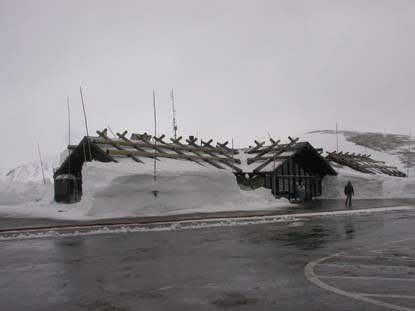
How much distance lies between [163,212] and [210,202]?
134 inches

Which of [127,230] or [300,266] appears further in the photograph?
[127,230]

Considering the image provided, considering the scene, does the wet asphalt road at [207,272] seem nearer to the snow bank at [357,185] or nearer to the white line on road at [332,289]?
the white line on road at [332,289]

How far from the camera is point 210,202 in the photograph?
2653cm

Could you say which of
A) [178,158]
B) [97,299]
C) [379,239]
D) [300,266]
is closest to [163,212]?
[178,158]

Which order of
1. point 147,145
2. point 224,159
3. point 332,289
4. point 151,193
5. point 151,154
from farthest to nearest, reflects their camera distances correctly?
point 224,159, point 147,145, point 151,154, point 151,193, point 332,289

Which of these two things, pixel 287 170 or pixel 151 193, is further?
pixel 287 170

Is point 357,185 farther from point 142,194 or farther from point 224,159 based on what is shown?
point 142,194

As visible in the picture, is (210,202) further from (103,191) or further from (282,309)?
(282,309)

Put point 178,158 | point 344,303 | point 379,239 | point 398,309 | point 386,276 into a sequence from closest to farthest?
1. point 398,309
2. point 344,303
3. point 386,276
4. point 379,239
5. point 178,158

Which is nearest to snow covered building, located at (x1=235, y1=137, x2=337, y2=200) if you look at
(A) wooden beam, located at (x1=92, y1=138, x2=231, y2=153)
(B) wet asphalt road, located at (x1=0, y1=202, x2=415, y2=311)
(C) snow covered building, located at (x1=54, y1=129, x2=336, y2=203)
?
(C) snow covered building, located at (x1=54, y1=129, x2=336, y2=203)

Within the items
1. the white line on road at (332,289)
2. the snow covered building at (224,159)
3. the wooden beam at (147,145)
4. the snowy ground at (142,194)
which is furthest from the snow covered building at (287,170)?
the white line on road at (332,289)

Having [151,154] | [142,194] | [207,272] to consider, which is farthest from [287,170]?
[207,272]

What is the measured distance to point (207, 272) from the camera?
811 centimetres

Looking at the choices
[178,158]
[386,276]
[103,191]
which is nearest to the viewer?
[386,276]
